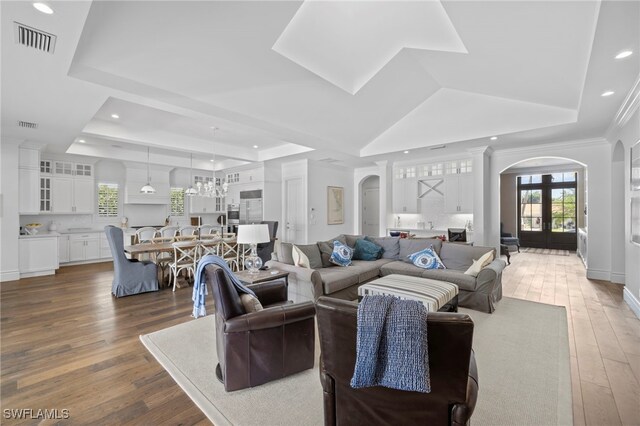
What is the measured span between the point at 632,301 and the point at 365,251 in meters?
3.60

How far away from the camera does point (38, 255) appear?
222 inches

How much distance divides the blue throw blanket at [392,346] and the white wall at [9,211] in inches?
282

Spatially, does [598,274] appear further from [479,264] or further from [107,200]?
[107,200]

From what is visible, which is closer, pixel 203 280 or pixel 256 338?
pixel 256 338

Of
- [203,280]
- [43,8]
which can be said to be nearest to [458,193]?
[203,280]

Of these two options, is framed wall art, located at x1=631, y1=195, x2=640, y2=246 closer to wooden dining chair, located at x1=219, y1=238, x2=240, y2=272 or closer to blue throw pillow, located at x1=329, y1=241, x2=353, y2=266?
blue throw pillow, located at x1=329, y1=241, x2=353, y2=266

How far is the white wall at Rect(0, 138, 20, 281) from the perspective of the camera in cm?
523

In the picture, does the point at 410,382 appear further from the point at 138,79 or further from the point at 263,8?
the point at 138,79

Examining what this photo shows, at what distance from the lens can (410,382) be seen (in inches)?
46.8

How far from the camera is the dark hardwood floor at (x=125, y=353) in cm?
192

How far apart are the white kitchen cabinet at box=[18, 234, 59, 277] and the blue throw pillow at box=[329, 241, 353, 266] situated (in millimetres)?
5850

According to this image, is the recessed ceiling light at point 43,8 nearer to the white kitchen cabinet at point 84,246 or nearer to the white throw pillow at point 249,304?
the white throw pillow at point 249,304

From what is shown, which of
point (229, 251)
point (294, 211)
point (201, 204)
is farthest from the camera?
point (201, 204)

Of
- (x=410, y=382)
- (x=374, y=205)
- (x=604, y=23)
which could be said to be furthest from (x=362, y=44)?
(x=374, y=205)
